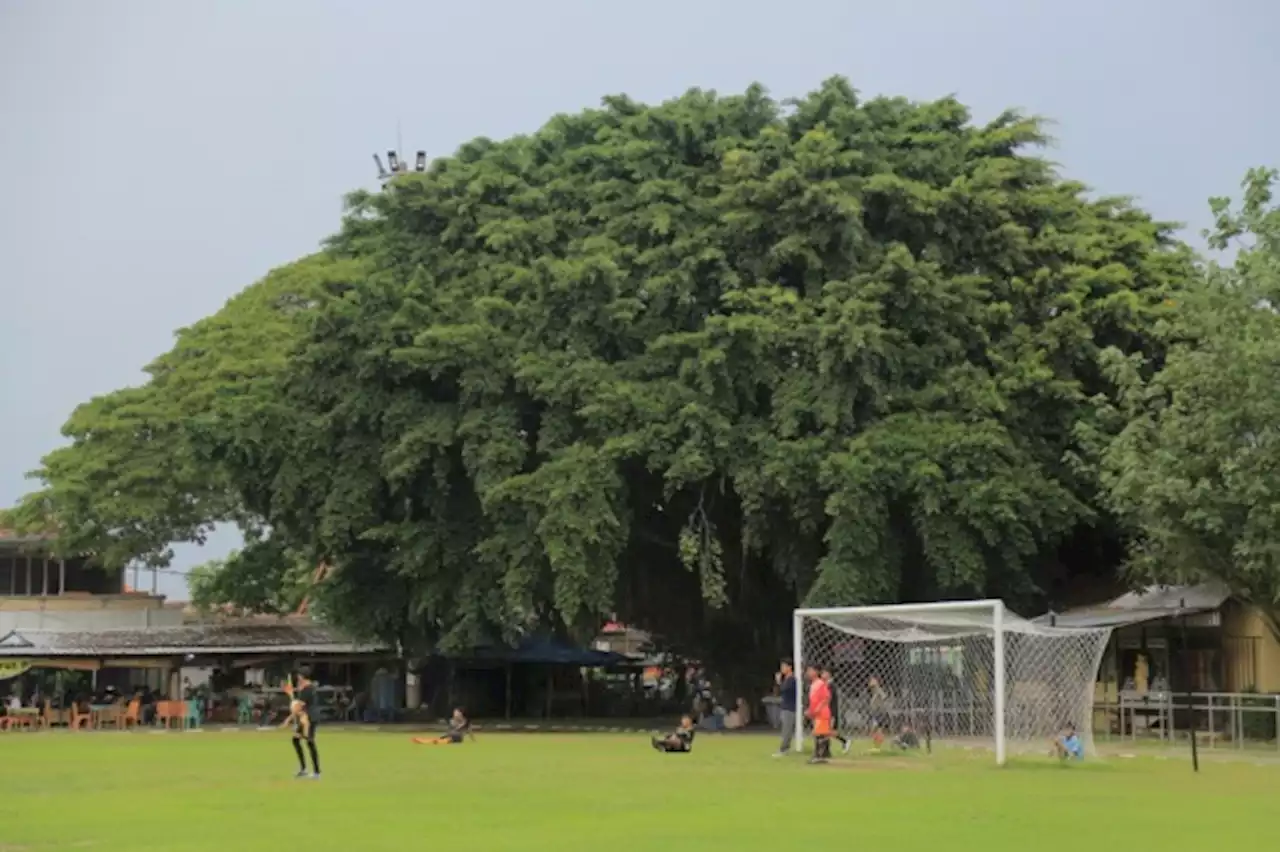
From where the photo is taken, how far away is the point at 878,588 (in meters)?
33.4

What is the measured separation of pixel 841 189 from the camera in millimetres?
34656

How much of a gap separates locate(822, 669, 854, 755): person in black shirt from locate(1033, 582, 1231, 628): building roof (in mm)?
4489

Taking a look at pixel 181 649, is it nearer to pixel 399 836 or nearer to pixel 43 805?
pixel 43 805

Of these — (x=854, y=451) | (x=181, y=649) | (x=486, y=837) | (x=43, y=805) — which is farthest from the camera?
(x=181, y=649)

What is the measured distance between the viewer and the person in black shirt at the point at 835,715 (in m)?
26.4

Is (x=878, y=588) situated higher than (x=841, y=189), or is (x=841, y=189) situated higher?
(x=841, y=189)

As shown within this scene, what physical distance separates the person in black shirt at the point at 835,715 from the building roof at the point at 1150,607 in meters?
4.49

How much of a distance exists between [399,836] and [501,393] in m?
22.0

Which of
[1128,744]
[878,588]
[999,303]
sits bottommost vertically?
[1128,744]

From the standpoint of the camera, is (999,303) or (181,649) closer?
(999,303)

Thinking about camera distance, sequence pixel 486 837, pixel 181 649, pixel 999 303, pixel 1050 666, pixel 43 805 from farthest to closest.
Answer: pixel 181 649 < pixel 999 303 < pixel 1050 666 < pixel 43 805 < pixel 486 837

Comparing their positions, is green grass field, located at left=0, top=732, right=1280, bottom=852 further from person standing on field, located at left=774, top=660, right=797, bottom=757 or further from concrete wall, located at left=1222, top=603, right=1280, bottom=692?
concrete wall, located at left=1222, top=603, right=1280, bottom=692

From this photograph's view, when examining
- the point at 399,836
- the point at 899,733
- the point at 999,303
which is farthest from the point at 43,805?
the point at 999,303

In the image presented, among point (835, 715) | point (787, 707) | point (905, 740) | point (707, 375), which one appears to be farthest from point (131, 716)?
point (905, 740)
